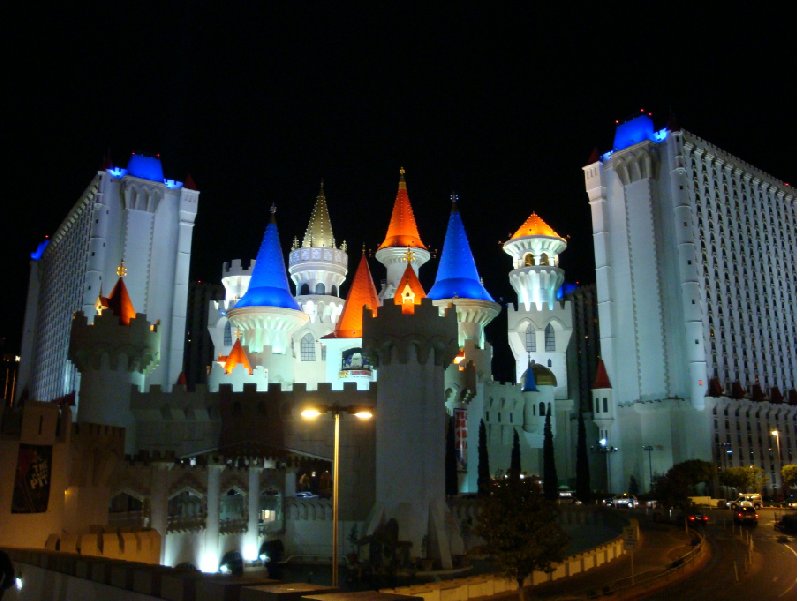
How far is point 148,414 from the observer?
38156 millimetres

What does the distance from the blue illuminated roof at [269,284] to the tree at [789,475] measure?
39.7 meters

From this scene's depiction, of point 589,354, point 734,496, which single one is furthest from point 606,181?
point 589,354

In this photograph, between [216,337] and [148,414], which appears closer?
[148,414]

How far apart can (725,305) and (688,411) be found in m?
12.1

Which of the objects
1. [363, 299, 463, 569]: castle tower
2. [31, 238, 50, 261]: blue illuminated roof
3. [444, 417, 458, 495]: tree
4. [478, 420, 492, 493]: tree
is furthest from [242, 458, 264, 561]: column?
[31, 238, 50, 261]: blue illuminated roof

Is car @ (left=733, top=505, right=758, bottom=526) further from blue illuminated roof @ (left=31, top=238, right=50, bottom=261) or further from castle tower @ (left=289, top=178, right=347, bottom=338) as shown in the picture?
blue illuminated roof @ (left=31, top=238, right=50, bottom=261)

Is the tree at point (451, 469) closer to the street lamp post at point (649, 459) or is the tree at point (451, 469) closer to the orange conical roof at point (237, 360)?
the orange conical roof at point (237, 360)

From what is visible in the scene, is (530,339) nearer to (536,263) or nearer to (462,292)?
(536,263)

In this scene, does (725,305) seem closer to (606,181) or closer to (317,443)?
(606,181)

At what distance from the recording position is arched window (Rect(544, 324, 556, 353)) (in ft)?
208

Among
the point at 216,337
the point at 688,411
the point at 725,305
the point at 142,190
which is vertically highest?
the point at 142,190

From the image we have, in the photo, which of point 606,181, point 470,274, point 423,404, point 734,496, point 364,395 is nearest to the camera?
point 423,404

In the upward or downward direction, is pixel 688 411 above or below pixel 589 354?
below

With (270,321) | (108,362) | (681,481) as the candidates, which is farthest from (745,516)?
(108,362)
